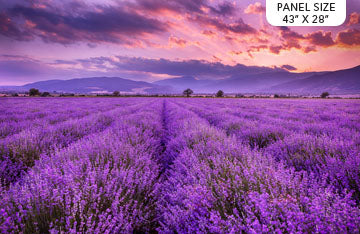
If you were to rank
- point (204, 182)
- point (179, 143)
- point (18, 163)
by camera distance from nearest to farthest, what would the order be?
1. point (204, 182)
2. point (18, 163)
3. point (179, 143)

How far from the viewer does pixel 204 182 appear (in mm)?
1634

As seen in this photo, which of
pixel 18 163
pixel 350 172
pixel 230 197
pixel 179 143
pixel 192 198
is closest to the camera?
pixel 192 198

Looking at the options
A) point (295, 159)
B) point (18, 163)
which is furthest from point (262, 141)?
point (18, 163)

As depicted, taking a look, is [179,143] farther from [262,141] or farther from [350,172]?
[350,172]

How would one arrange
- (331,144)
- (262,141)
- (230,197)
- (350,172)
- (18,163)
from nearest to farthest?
(230,197) → (350,172) → (331,144) → (18,163) → (262,141)

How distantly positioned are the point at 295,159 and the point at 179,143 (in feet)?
6.22

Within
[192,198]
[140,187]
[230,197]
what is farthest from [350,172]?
[140,187]

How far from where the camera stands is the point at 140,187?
1.89 metres

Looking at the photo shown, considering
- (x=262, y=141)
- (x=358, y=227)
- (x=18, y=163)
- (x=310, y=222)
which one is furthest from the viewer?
(x=262, y=141)

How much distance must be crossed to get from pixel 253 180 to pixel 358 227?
0.64 meters

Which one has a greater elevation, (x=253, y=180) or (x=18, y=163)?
(x=253, y=180)

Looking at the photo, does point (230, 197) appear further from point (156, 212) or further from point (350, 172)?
point (350, 172)

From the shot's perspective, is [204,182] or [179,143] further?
[179,143]

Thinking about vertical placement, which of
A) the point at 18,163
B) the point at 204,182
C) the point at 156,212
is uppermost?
the point at 204,182
